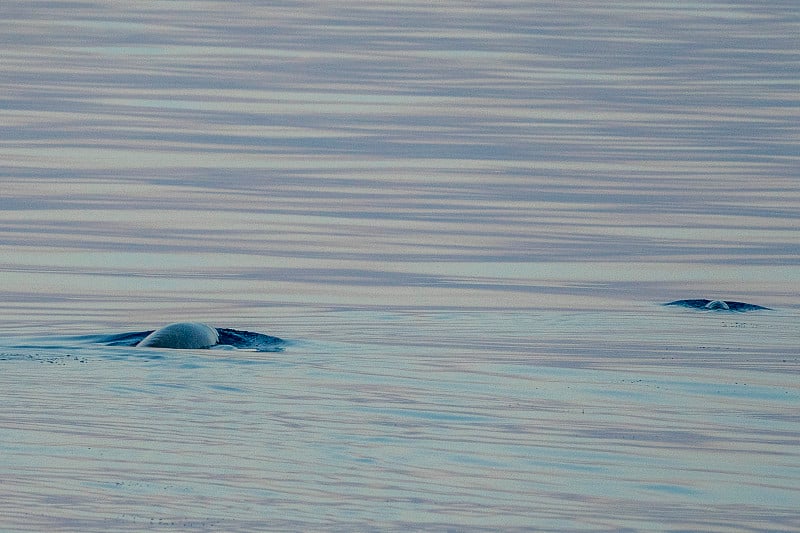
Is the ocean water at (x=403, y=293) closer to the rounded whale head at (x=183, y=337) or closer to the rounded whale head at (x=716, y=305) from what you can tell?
the rounded whale head at (x=716, y=305)

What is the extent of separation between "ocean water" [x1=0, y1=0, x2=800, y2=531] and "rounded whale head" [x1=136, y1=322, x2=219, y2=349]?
32cm

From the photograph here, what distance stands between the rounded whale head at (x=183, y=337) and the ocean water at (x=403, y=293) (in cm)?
32

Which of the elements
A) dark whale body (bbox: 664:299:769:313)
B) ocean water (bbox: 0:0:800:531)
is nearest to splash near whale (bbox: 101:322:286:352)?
ocean water (bbox: 0:0:800:531)

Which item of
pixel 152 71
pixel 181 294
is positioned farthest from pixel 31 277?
pixel 152 71

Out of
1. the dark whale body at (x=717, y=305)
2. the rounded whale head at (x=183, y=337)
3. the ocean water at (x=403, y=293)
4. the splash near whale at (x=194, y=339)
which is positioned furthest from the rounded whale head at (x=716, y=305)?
the rounded whale head at (x=183, y=337)

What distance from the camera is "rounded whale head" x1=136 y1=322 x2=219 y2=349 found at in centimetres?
1308

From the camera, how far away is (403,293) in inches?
632

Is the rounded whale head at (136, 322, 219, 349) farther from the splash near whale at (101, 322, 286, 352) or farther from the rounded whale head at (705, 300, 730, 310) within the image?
the rounded whale head at (705, 300, 730, 310)

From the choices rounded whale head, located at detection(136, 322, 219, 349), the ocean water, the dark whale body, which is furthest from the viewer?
the dark whale body

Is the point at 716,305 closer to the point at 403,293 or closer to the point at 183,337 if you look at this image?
the point at 403,293

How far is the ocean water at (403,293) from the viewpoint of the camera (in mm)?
9602

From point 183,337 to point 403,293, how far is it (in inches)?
126

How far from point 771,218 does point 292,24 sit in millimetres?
32739

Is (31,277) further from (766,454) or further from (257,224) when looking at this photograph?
(766,454)
